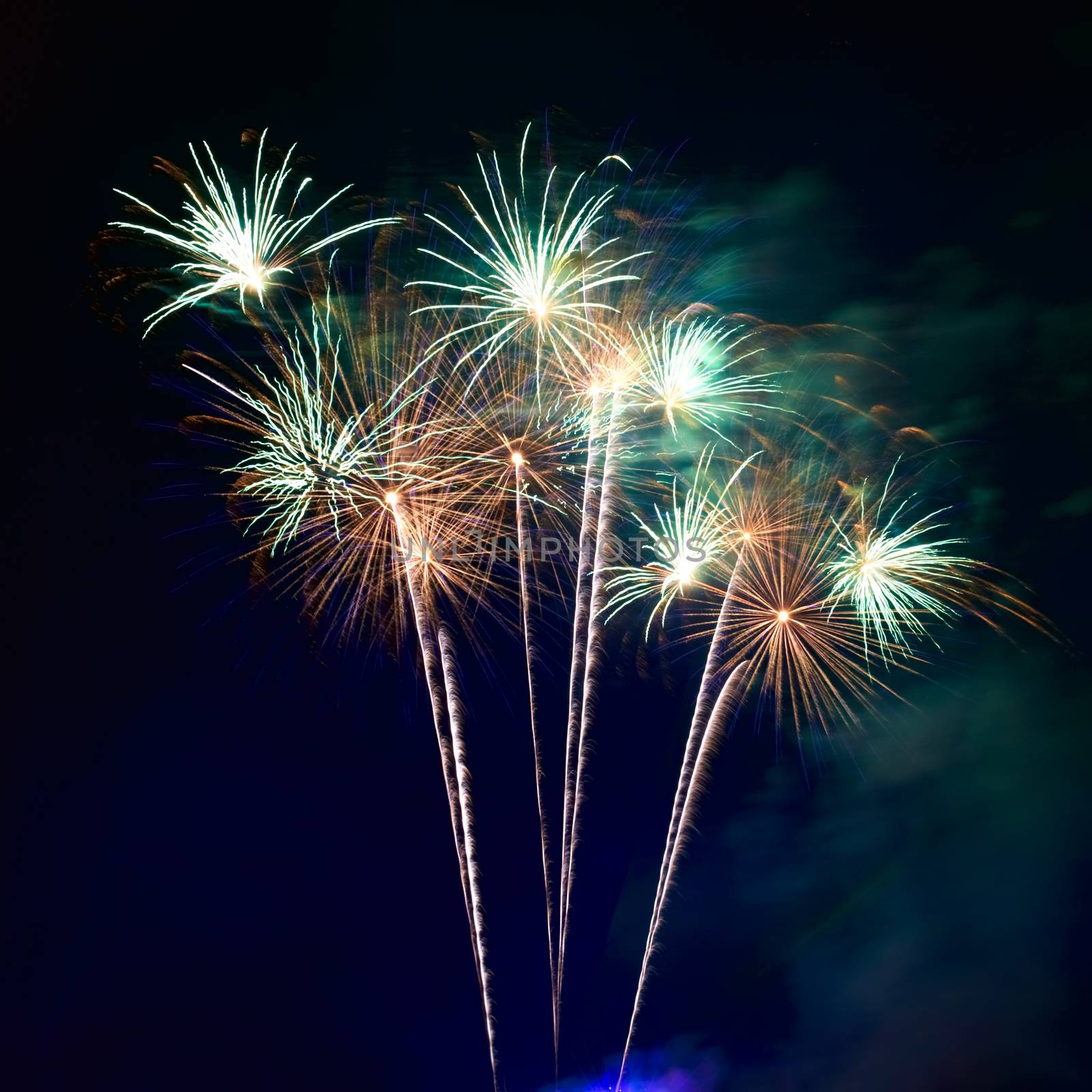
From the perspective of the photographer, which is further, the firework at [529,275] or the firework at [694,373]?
the firework at [694,373]

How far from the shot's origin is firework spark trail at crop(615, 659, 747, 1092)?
3.98 metres

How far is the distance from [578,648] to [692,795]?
3.90ft

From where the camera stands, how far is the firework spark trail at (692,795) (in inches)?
157

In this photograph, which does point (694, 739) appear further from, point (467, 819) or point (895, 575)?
point (895, 575)

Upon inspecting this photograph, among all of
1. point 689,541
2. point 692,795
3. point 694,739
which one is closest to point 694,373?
point 689,541

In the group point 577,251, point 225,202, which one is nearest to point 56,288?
point 225,202

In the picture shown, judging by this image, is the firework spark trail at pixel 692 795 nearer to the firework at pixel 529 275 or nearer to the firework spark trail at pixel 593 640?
the firework spark trail at pixel 593 640

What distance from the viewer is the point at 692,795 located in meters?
4.05

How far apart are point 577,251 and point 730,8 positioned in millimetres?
1861

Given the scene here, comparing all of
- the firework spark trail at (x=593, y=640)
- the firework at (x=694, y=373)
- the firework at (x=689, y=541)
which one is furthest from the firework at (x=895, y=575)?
the firework spark trail at (x=593, y=640)

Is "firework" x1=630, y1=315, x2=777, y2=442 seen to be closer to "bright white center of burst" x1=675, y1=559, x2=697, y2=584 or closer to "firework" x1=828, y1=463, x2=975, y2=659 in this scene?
"bright white center of burst" x1=675, y1=559, x2=697, y2=584

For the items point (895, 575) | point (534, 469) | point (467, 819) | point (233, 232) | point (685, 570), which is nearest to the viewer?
point (233, 232)

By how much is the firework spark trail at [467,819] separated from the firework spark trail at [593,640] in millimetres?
462

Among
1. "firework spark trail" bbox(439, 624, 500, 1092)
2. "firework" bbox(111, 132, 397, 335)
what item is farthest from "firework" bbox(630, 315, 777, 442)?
"firework spark trail" bbox(439, 624, 500, 1092)
